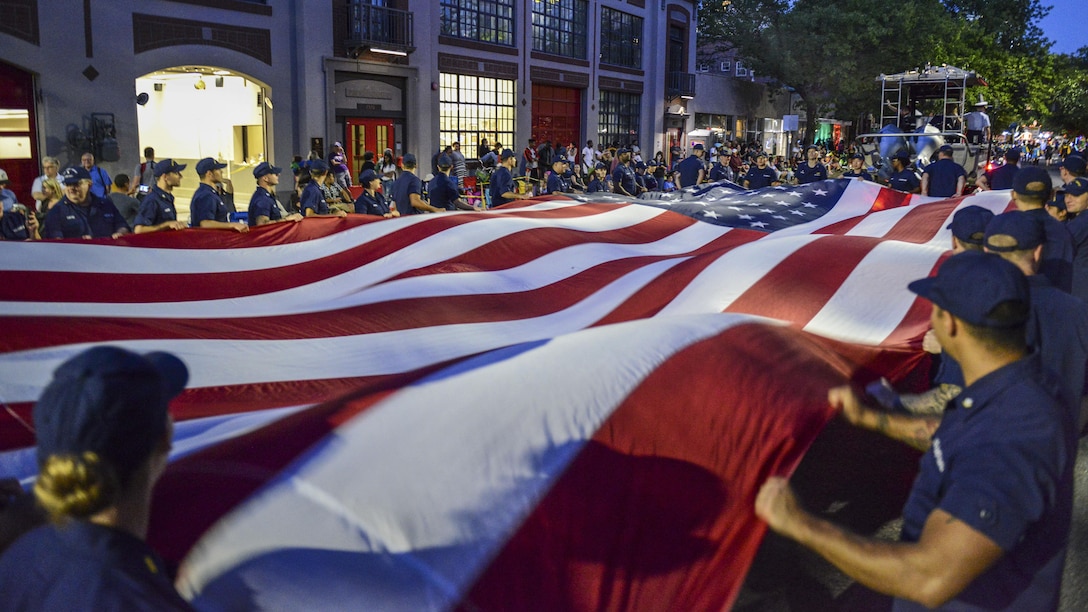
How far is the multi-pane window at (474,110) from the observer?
22.1m

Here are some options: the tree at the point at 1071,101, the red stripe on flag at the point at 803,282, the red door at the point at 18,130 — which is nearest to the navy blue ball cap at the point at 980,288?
the red stripe on flag at the point at 803,282

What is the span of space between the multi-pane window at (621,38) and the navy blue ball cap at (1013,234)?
1031 inches

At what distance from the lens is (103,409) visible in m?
1.37

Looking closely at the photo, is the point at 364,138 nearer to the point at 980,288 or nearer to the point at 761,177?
the point at 761,177

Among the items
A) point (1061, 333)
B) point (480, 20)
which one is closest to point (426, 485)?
point (1061, 333)

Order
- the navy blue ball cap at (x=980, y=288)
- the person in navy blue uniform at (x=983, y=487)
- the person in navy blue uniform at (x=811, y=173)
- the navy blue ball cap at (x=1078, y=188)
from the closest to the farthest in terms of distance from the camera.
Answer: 1. the person in navy blue uniform at (x=983, y=487)
2. the navy blue ball cap at (x=980, y=288)
3. the navy blue ball cap at (x=1078, y=188)
4. the person in navy blue uniform at (x=811, y=173)

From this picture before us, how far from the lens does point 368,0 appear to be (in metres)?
19.1

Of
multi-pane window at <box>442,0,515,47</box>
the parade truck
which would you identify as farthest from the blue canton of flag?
multi-pane window at <box>442,0,515,47</box>

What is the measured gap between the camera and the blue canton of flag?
8461 mm

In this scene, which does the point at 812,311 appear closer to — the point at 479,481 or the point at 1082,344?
the point at 1082,344

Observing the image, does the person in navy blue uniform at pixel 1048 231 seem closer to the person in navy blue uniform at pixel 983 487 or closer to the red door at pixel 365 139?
the person in navy blue uniform at pixel 983 487

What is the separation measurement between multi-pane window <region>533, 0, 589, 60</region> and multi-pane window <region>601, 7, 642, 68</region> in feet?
4.49

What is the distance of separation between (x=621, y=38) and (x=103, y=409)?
98.5 ft

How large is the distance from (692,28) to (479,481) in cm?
3444
